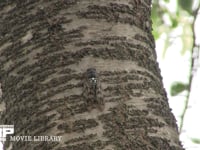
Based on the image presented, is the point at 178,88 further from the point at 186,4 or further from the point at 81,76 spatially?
the point at 81,76

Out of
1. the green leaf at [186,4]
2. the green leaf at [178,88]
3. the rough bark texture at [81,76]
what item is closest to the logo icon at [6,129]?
the rough bark texture at [81,76]

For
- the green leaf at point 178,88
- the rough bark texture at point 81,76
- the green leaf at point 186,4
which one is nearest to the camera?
the rough bark texture at point 81,76

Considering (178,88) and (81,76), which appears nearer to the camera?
(81,76)

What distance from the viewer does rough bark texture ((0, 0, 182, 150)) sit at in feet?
2.89

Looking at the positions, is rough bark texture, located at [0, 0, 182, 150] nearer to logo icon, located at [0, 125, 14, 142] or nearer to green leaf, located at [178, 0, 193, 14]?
logo icon, located at [0, 125, 14, 142]

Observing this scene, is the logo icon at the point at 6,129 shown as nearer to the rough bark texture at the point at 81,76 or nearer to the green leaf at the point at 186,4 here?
the rough bark texture at the point at 81,76

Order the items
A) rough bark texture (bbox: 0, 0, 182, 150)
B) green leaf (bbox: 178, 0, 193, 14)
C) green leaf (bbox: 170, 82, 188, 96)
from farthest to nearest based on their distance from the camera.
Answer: green leaf (bbox: 170, 82, 188, 96) < green leaf (bbox: 178, 0, 193, 14) < rough bark texture (bbox: 0, 0, 182, 150)

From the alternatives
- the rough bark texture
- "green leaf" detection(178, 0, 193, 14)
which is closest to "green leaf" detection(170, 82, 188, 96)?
"green leaf" detection(178, 0, 193, 14)

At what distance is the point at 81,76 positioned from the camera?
36.2 inches

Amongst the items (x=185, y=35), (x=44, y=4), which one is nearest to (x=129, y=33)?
(x=44, y=4)

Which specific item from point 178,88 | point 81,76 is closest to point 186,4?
point 178,88

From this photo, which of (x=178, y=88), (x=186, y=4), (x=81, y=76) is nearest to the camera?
(x=81, y=76)

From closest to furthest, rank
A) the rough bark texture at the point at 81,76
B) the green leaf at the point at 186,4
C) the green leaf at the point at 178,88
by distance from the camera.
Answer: the rough bark texture at the point at 81,76 → the green leaf at the point at 186,4 → the green leaf at the point at 178,88

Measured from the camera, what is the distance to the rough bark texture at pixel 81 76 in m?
0.88
